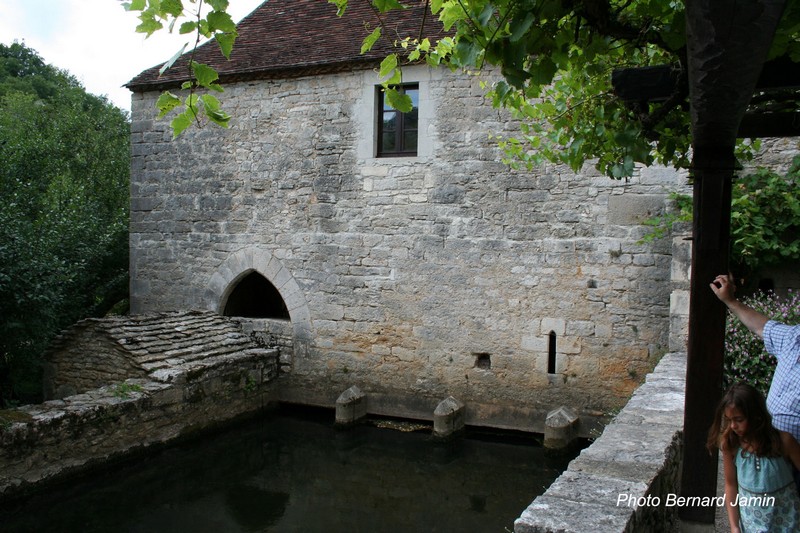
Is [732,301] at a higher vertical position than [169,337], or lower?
higher

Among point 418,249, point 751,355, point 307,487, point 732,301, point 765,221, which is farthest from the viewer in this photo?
point 418,249

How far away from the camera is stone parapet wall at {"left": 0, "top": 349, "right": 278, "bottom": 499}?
5535 mm

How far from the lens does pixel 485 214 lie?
7633mm

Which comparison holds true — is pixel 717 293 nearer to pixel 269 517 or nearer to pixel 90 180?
pixel 269 517

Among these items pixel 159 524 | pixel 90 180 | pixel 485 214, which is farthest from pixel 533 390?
pixel 90 180

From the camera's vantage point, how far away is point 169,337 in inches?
308

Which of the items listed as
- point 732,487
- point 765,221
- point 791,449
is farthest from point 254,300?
point 791,449

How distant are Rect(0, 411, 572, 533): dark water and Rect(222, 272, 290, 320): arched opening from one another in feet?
7.48

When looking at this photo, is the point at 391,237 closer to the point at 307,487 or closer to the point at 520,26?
the point at 307,487

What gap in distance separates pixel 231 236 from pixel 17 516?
176 inches

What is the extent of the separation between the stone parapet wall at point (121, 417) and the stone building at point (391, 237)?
0.93 metres

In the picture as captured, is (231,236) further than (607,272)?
Yes

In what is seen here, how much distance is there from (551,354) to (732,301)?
4.75m

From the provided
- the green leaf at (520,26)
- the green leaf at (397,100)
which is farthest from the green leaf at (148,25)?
the green leaf at (520,26)
